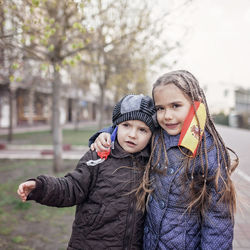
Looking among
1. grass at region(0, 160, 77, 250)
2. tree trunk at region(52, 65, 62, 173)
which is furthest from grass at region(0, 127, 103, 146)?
grass at region(0, 160, 77, 250)

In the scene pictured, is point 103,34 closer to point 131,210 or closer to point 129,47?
point 129,47

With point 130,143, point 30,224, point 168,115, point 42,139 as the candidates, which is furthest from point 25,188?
point 42,139

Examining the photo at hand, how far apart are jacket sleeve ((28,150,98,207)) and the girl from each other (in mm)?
380

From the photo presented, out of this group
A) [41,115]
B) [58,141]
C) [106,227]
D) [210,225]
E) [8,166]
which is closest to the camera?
[210,225]

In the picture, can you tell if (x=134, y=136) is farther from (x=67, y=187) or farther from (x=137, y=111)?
(x=67, y=187)

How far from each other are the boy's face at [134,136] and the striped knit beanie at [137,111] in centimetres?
3

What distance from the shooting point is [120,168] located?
1.69 meters

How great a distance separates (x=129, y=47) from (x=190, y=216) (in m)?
5.53

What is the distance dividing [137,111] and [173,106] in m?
0.26

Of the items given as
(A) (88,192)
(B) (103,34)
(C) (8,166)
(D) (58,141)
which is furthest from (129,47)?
(A) (88,192)

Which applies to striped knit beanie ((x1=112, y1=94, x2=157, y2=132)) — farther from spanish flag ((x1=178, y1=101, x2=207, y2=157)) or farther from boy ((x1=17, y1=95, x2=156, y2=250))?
spanish flag ((x1=178, y1=101, x2=207, y2=157))

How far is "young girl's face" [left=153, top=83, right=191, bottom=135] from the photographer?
60.2 inches

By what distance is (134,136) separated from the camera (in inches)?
65.1

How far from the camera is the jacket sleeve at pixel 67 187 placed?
149cm
